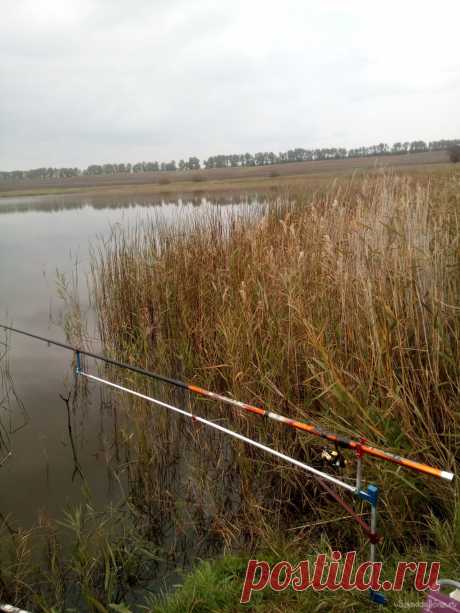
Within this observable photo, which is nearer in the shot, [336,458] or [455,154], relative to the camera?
[336,458]

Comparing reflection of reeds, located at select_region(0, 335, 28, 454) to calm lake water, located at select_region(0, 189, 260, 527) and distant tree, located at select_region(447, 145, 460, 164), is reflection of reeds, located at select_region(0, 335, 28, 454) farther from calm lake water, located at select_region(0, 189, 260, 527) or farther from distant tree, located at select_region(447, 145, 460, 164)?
distant tree, located at select_region(447, 145, 460, 164)

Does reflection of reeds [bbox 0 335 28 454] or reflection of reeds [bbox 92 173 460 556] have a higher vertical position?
reflection of reeds [bbox 92 173 460 556]

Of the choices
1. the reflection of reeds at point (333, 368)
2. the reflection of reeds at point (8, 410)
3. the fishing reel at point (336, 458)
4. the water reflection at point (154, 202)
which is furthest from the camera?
the water reflection at point (154, 202)

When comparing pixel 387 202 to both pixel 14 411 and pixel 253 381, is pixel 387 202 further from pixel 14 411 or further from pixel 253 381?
pixel 14 411

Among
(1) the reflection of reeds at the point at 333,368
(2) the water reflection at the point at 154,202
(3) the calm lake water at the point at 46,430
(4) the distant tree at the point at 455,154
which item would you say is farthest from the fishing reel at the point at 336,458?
(4) the distant tree at the point at 455,154

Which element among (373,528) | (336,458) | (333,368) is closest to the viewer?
(373,528)

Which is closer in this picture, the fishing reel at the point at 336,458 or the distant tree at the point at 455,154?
the fishing reel at the point at 336,458

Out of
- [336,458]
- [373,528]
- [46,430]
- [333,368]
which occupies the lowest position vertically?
[46,430]

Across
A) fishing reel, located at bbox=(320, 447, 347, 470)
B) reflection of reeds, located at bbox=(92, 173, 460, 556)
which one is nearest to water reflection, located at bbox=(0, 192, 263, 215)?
reflection of reeds, located at bbox=(92, 173, 460, 556)

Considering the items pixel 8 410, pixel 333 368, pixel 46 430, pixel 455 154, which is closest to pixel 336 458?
pixel 333 368

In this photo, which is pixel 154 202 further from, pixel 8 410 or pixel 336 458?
pixel 336 458

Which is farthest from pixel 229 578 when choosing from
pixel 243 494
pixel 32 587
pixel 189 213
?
pixel 189 213

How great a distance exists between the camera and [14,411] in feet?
14.5

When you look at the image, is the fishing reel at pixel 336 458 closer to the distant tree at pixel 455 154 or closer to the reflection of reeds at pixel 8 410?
the reflection of reeds at pixel 8 410
